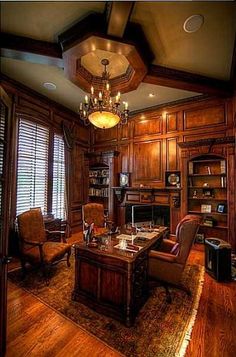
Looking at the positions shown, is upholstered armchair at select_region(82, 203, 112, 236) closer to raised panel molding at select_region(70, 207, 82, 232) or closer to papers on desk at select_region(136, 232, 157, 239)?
papers on desk at select_region(136, 232, 157, 239)

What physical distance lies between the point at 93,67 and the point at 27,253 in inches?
133

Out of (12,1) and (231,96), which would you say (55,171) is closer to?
(12,1)

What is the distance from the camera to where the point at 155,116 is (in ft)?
16.9

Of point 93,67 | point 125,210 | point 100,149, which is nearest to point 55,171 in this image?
point 100,149

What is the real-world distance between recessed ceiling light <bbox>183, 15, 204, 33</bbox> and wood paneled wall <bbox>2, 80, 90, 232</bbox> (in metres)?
3.37

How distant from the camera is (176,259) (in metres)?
2.31

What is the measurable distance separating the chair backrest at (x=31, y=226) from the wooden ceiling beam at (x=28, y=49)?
2.50 meters

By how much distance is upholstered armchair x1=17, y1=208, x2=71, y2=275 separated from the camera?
285 centimetres

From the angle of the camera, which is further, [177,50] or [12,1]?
[177,50]

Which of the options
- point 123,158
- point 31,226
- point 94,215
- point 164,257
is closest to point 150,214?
point 164,257

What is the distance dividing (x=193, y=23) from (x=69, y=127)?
385 cm

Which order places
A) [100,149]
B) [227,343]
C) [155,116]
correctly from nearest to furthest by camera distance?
[227,343]
[155,116]
[100,149]

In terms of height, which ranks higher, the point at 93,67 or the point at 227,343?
the point at 93,67

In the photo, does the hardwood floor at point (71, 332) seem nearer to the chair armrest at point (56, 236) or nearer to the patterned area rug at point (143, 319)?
the patterned area rug at point (143, 319)
